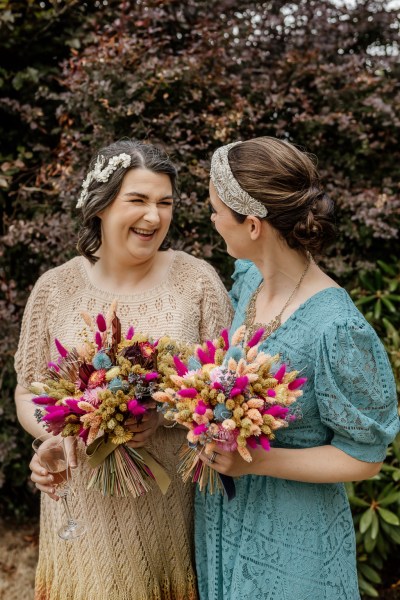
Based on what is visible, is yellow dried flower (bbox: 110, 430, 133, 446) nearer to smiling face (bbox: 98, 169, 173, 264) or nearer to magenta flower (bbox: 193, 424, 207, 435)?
magenta flower (bbox: 193, 424, 207, 435)

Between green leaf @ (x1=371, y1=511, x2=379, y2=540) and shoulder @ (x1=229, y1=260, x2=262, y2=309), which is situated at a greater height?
shoulder @ (x1=229, y1=260, x2=262, y2=309)

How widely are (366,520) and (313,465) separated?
1.77 metres

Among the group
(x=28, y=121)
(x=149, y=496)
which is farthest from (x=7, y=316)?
(x=149, y=496)

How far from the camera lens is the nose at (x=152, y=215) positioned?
220 centimetres

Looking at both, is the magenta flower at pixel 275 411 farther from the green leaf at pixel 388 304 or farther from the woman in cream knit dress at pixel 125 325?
the green leaf at pixel 388 304

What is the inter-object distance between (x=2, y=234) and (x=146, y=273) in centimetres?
178

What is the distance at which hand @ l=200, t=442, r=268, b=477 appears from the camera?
1741 millimetres

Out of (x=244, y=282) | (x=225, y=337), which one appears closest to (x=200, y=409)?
(x=225, y=337)

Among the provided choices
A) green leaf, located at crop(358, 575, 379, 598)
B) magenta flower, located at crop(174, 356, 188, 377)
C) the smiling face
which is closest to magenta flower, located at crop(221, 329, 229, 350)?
magenta flower, located at crop(174, 356, 188, 377)

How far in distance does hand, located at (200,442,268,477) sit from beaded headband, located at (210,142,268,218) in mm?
720

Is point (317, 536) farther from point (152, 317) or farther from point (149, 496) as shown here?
point (152, 317)

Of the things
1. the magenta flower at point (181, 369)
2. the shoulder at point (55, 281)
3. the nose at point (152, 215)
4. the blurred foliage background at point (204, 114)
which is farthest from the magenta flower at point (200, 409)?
the blurred foliage background at point (204, 114)

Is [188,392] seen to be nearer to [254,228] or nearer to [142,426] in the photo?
[142,426]

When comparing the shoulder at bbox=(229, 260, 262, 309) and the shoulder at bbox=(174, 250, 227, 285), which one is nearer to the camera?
the shoulder at bbox=(229, 260, 262, 309)
